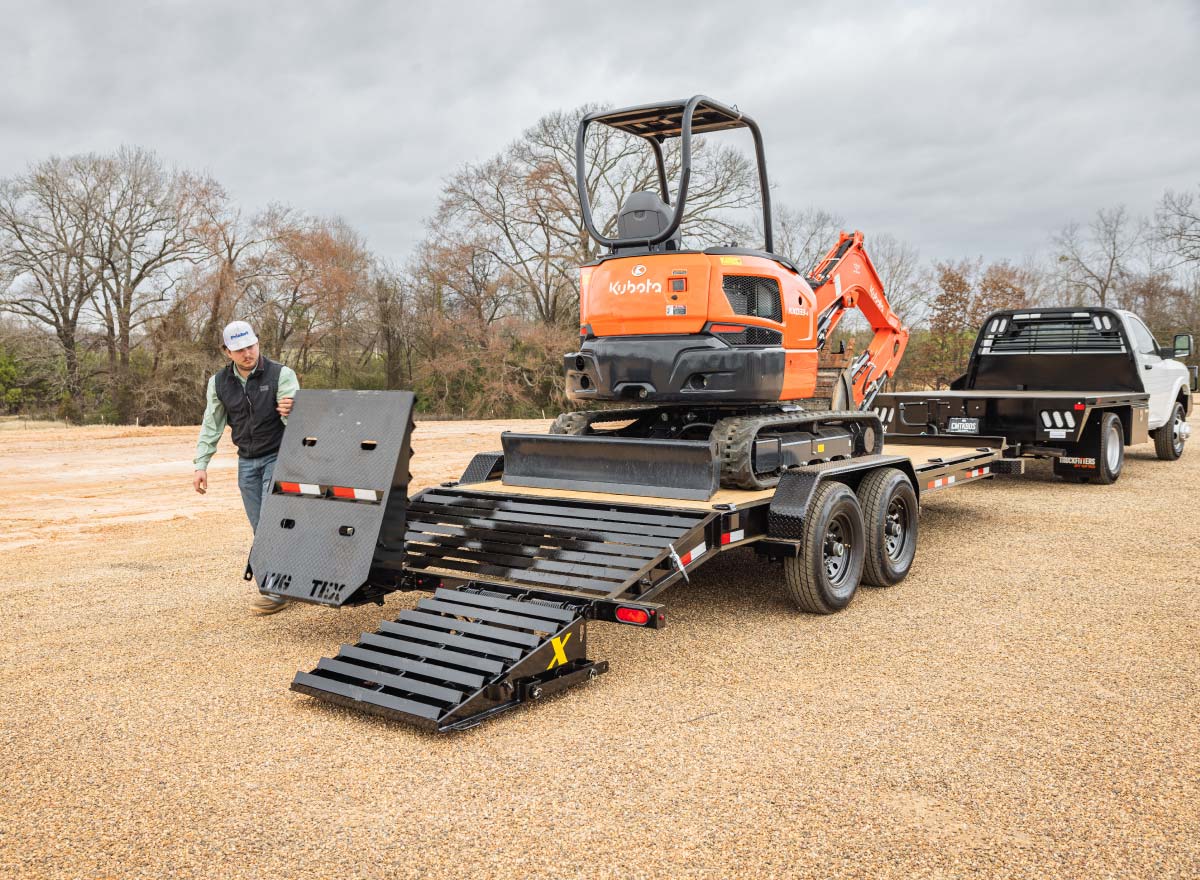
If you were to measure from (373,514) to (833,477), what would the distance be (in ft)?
9.72

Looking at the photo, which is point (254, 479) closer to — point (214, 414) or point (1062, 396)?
point (214, 414)

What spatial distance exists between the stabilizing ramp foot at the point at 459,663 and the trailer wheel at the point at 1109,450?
873cm

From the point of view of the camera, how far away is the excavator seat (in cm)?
639

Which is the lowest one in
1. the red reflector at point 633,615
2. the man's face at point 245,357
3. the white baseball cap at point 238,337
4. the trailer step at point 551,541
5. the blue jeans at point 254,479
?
the red reflector at point 633,615

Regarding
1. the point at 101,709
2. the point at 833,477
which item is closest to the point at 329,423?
the point at 101,709

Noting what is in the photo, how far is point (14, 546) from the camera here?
8867 millimetres

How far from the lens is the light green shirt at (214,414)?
20.9 feet

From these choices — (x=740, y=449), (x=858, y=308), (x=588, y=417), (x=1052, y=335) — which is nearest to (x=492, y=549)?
(x=740, y=449)

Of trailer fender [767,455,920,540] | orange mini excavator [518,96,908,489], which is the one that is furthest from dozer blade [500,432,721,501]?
trailer fender [767,455,920,540]

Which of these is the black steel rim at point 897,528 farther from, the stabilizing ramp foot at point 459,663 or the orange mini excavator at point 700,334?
the stabilizing ramp foot at point 459,663

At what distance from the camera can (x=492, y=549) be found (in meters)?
5.40

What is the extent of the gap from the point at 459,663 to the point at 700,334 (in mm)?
2853

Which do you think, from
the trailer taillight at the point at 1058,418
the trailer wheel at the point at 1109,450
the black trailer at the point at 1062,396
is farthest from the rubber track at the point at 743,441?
the trailer wheel at the point at 1109,450

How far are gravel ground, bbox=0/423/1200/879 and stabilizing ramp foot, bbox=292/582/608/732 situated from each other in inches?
4.9
